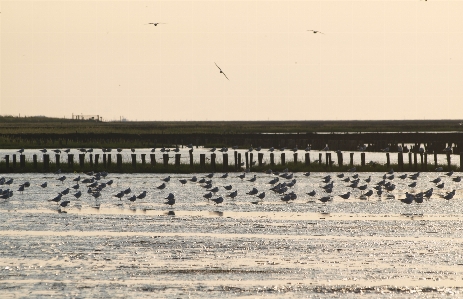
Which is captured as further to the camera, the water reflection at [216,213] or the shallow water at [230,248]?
the water reflection at [216,213]

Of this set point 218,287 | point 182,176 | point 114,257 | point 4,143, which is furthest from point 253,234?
point 4,143

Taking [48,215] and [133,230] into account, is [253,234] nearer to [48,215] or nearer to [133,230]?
[133,230]

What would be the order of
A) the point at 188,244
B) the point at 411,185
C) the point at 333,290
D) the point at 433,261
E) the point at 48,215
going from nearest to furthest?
1. the point at 333,290
2. the point at 433,261
3. the point at 188,244
4. the point at 48,215
5. the point at 411,185

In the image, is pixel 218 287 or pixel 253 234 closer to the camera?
pixel 218 287

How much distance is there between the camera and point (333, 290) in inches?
724

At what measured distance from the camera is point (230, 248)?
923 inches

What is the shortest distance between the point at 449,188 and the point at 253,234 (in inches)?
781

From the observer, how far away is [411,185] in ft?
139

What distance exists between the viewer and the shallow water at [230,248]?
61.5 ft

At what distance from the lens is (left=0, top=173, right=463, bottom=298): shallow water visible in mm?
18750

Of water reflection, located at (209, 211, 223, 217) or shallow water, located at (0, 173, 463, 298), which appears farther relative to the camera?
water reflection, located at (209, 211, 223, 217)

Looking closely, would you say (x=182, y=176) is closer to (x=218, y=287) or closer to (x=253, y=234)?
(x=253, y=234)

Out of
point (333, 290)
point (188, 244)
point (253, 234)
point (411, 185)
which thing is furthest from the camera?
point (411, 185)

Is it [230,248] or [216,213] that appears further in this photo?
[216,213]
